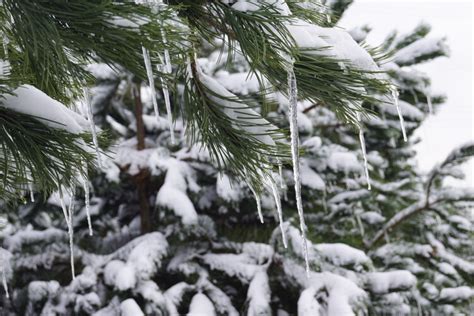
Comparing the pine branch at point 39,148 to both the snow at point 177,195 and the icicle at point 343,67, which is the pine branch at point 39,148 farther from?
the snow at point 177,195

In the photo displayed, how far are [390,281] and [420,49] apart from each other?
6.57 feet

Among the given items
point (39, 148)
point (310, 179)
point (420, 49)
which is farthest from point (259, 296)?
point (39, 148)

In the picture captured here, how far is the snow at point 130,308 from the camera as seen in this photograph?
12.6 feet

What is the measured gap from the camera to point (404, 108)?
490cm

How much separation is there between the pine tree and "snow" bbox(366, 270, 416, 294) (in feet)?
0.06

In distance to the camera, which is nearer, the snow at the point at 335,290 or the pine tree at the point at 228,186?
the pine tree at the point at 228,186

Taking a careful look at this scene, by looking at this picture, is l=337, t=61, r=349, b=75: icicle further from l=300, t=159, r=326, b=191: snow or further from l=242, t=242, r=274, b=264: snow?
l=242, t=242, r=274, b=264: snow

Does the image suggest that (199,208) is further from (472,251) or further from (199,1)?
(472,251)

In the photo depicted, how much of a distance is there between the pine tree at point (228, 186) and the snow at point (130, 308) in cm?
1

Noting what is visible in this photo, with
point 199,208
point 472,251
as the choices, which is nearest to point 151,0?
point 199,208

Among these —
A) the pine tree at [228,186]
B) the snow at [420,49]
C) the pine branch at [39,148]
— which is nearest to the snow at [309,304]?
the pine tree at [228,186]

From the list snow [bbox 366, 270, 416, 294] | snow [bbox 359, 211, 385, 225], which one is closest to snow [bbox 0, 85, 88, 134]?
snow [bbox 366, 270, 416, 294]

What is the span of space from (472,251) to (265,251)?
13.9ft

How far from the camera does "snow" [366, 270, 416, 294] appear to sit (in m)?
4.27
